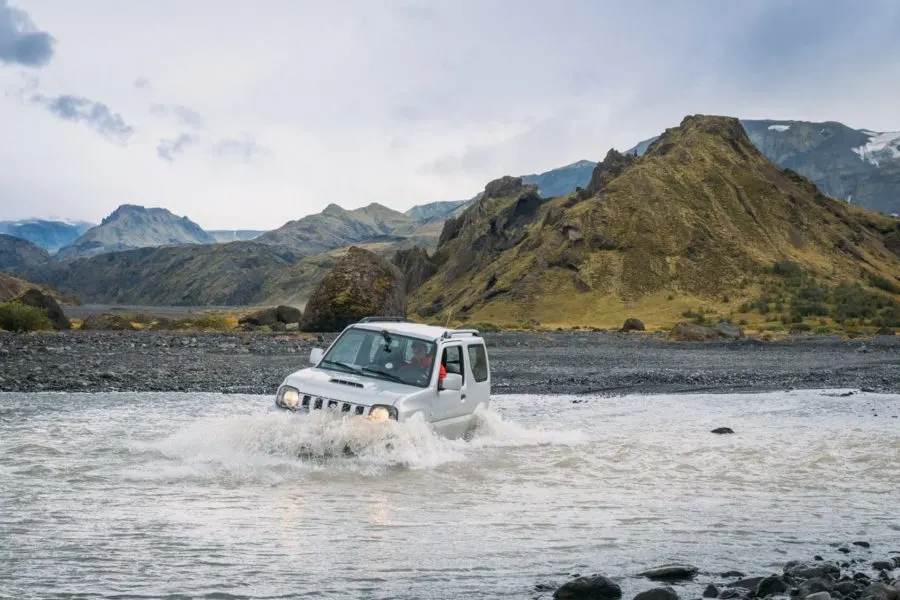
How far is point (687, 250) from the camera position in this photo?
93062mm

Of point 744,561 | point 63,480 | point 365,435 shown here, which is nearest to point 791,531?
point 744,561

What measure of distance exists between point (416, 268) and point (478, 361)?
12650 centimetres

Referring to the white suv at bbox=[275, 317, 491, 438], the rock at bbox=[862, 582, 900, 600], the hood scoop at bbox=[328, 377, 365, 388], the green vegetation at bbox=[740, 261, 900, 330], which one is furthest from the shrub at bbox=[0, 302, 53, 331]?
the green vegetation at bbox=[740, 261, 900, 330]

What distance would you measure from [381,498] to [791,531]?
4.60 metres

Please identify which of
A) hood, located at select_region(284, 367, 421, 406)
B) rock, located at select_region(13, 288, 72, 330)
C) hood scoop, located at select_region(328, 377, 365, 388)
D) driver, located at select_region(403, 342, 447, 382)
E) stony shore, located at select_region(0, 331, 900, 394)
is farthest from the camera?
rock, located at select_region(13, 288, 72, 330)

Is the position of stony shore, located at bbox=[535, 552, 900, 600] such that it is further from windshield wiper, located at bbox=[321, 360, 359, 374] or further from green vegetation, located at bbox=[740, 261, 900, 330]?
green vegetation, located at bbox=[740, 261, 900, 330]

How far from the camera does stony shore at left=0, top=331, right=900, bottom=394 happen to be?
2295cm

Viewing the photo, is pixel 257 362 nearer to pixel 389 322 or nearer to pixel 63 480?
pixel 389 322

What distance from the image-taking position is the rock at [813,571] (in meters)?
6.99

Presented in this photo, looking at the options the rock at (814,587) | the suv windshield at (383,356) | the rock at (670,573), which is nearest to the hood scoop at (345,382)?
the suv windshield at (383,356)

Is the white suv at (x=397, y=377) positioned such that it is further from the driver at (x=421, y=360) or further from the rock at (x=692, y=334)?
the rock at (x=692, y=334)

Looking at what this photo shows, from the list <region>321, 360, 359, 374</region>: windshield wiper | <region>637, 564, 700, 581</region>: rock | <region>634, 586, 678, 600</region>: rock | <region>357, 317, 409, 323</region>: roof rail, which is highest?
<region>357, 317, 409, 323</region>: roof rail

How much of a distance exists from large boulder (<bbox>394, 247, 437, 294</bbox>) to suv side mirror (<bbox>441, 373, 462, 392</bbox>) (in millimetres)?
121767

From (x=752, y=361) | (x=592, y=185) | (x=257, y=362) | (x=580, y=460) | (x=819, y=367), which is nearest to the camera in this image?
(x=580, y=460)
